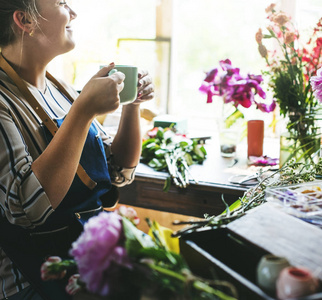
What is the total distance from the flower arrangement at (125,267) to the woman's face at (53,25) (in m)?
0.79

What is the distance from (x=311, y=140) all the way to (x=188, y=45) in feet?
4.66

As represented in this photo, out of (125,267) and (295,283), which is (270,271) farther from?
(125,267)

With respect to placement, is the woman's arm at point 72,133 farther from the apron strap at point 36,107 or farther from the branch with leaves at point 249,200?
the branch with leaves at point 249,200

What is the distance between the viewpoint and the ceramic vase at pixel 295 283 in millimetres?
472

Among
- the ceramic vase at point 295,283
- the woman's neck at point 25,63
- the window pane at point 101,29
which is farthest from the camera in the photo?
the window pane at point 101,29

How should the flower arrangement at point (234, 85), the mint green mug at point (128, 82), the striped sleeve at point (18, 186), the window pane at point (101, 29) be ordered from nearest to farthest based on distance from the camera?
1. the striped sleeve at point (18, 186)
2. the mint green mug at point (128, 82)
3. the flower arrangement at point (234, 85)
4. the window pane at point (101, 29)

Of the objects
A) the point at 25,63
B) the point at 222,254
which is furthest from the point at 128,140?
the point at 222,254

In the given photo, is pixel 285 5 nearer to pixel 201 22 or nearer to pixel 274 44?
pixel 274 44

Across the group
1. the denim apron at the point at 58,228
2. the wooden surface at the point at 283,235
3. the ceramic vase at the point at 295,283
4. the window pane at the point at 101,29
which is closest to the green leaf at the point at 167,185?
the denim apron at the point at 58,228

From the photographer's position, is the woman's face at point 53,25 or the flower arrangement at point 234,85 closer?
the woman's face at point 53,25

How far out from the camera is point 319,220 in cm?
72

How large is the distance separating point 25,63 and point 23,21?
0.13 meters

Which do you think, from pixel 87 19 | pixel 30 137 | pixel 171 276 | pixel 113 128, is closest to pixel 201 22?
pixel 87 19

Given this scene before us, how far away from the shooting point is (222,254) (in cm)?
70
